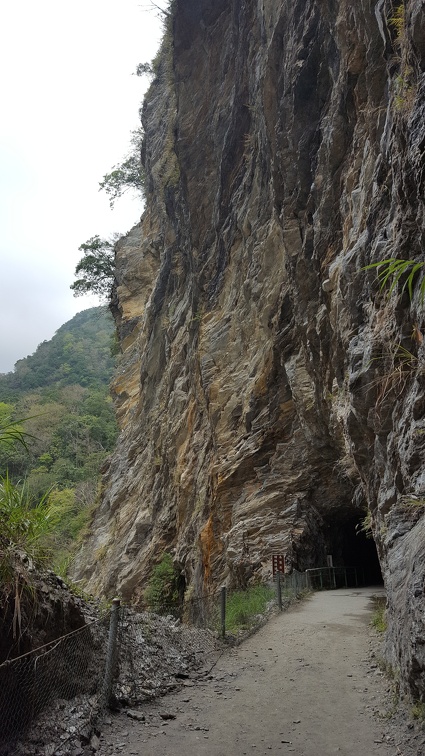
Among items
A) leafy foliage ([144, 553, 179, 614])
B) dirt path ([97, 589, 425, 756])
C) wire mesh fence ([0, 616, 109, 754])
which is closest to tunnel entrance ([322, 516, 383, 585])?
leafy foliage ([144, 553, 179, 614])

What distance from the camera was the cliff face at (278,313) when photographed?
7.04m

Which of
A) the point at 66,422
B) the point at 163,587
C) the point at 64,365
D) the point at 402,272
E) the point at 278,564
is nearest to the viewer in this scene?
the point at 402,272

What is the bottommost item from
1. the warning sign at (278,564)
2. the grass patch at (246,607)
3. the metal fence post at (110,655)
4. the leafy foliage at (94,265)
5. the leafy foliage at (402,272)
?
the grass patch at (246,607)

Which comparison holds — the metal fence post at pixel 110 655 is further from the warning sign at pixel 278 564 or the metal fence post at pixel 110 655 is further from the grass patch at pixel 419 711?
the warning sign at pixel 278 564

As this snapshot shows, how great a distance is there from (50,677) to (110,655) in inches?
37.2

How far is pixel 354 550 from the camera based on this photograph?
74.6ft

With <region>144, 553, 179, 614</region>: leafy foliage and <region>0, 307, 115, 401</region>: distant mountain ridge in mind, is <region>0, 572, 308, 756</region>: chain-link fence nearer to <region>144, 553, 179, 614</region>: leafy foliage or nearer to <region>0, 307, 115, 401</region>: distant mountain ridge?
<region>144, 553, 179, 614</region>: leafy foliage

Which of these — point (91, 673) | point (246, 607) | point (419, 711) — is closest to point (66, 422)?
point (246, 607)

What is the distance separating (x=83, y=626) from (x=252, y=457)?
39.9 ft

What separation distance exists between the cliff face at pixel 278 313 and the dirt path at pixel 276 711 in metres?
0.63

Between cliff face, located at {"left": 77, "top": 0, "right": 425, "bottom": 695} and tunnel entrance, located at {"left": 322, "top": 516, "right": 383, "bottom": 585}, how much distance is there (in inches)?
9.2

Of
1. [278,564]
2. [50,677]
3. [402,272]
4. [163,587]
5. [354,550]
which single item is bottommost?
[163,587]

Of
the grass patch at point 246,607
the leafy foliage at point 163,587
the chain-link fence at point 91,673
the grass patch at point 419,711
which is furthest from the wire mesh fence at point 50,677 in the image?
the leafy foliage at point 163,587

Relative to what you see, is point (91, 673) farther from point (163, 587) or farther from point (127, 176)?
point (127, 176)
